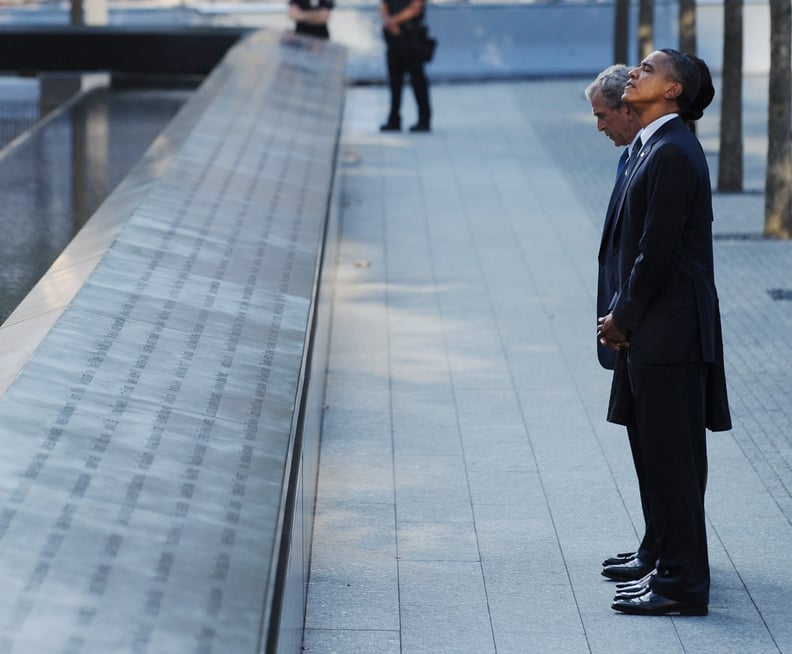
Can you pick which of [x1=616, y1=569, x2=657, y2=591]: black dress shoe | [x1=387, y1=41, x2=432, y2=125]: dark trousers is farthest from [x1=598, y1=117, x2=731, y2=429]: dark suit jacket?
[x1=387, y1=41, x2=432, y2=125]: dark trousers

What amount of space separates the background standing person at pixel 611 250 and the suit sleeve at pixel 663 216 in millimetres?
355

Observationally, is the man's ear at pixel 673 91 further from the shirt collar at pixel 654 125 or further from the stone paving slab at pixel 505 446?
the stone paving slab at pixel 505 446

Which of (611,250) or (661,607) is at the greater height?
(611,250)

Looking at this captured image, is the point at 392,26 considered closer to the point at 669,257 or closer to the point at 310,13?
the point at 310,13

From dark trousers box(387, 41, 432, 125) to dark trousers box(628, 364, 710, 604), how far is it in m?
13.2

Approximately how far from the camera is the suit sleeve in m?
4.66

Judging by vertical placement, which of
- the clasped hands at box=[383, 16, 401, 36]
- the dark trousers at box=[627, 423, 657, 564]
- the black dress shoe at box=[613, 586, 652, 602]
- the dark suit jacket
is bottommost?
the black dress shoe at box=[613, 586, 652, 602]

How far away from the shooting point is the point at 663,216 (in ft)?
15.3

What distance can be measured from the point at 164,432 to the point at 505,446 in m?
3.62

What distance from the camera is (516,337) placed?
907 cm

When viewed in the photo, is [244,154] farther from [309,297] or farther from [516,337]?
[309,297]

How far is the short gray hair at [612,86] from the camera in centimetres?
507

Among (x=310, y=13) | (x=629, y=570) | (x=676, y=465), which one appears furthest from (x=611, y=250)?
(x=310, y=13)

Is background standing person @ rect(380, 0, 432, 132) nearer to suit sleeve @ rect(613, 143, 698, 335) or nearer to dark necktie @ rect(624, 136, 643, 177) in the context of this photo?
dark necktie @ rect(624, 136, 643, 177)
